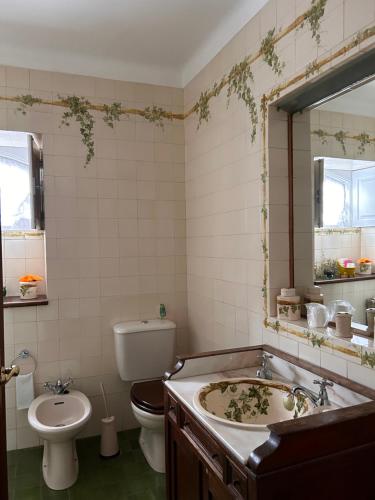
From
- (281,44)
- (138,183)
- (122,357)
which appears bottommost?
(122,357)

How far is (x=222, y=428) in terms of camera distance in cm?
131

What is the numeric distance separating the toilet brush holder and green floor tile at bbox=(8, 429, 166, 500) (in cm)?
4

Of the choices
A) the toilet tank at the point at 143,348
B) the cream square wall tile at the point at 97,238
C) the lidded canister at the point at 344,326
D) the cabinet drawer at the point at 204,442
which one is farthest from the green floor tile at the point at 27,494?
the lidded canister at the point at 344,326

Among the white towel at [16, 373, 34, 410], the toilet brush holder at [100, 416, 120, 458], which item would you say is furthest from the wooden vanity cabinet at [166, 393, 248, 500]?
the white towel at [16, 373, 34, 410]

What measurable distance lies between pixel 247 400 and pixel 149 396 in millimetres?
857

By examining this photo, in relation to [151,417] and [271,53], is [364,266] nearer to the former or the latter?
[271,53]

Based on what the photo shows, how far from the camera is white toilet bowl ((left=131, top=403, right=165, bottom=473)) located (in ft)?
7.22

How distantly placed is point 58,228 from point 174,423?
1.52 meters

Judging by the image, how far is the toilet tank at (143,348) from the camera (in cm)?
260

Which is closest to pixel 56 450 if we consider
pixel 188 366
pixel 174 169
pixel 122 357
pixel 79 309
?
pixel 122 357

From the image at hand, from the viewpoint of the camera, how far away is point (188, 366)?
1777 mm

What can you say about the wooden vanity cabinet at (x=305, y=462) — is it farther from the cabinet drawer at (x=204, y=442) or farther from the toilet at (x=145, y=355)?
the toilet at (x=145, y=355)

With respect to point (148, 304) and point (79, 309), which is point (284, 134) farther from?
point (79, 309)

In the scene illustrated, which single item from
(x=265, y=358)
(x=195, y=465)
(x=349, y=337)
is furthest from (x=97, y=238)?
(x=349, y=337)
